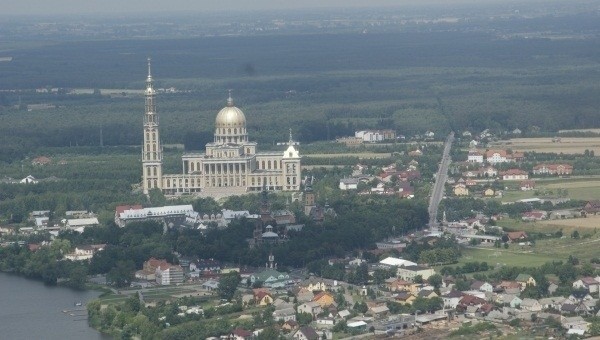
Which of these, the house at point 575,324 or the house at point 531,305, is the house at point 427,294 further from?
the house at point 575,324

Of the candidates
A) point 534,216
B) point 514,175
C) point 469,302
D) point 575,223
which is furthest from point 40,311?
point 514,175

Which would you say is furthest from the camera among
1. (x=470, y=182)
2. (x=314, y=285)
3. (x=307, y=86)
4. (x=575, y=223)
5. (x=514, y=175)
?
(x=307, y=86)

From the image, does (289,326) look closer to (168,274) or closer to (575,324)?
(575,324)

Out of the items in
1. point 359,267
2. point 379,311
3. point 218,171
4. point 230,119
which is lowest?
point 379,311

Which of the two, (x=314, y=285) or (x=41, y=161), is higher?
(x=41, y=161)

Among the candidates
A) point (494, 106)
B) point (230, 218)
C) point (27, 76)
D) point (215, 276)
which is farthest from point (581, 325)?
point (27, 76)

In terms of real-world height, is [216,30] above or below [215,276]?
above

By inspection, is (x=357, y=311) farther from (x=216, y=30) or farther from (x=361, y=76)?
(x=216, y=30)

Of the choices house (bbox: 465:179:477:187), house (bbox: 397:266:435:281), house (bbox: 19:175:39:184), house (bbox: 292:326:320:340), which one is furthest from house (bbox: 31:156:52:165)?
house (bbox: 292:326:320:340)
